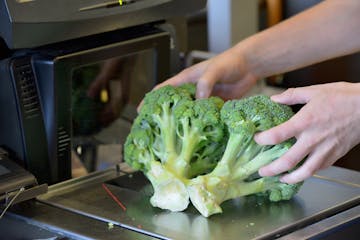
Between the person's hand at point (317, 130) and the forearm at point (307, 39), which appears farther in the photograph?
the forearm at point (307, 39)

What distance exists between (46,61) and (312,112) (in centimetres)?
47

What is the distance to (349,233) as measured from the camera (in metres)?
1.31

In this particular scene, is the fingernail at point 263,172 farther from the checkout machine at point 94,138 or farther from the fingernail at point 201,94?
the fingernail at point 201,94

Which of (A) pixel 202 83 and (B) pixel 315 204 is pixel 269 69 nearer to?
(A) pixel 202 83

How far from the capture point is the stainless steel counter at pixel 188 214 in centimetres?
126

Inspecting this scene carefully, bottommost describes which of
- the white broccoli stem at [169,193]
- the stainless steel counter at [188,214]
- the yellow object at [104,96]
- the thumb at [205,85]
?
A: the stainless steel counter at [188,214]

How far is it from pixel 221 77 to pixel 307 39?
8.6 inches

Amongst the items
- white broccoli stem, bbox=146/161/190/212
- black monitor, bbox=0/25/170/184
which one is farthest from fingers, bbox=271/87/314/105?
black monitor, bbox=0/25/170/184

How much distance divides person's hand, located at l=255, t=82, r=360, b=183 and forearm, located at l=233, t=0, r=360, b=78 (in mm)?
284

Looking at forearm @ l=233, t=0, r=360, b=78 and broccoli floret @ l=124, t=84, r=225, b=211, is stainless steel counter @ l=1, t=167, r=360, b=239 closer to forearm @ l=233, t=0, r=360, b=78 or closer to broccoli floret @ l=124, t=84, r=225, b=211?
broccoli floret @ l=124, t=84, r=225, b=211

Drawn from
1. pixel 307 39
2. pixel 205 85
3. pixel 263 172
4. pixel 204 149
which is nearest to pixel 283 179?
pixel 263 172

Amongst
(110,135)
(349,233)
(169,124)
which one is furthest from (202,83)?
(349,233)

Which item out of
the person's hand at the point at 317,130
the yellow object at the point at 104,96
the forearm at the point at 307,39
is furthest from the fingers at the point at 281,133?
the yellow object at the point at 104,96

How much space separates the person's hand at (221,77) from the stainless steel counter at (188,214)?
0.21 metres
